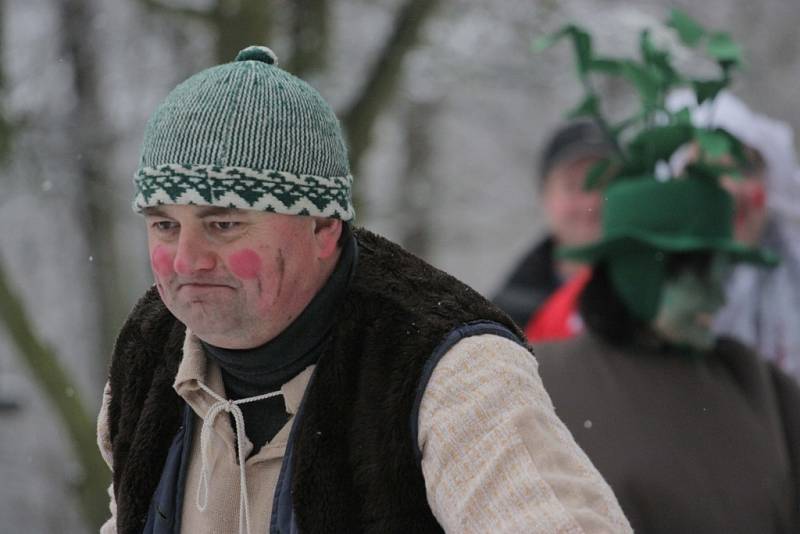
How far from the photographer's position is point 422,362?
1749 millimetres

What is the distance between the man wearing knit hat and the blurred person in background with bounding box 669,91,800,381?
2927 millimetres

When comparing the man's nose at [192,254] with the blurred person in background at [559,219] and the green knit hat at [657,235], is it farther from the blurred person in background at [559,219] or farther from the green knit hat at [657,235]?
the blurred person in background at [559,219]

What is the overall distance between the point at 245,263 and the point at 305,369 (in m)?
A: 0.22

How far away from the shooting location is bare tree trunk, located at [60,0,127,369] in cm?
655

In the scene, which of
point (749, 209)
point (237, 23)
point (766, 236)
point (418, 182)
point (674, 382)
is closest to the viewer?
point (674, 382)

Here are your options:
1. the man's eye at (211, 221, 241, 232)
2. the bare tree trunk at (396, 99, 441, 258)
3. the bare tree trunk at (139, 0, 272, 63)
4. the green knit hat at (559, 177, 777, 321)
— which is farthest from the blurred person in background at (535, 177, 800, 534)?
the bare tree trunk at (396, 99, 441, 258)

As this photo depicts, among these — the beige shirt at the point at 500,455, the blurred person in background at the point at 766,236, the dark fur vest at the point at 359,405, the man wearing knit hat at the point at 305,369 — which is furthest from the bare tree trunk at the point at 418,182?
the beige shirt at the point at 500,455

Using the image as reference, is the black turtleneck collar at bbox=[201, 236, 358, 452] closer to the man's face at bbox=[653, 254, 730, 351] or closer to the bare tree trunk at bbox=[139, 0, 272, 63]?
the man's face at bbox=[653, 254, 730, 351]

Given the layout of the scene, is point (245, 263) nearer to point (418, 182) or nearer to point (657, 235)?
point (657, 235)

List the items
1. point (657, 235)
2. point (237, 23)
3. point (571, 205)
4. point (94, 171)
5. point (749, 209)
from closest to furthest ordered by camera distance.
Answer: point (657, 235), point (749, 209), point (571, 205), point (237, 23), point (94, 171)

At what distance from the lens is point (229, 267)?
69.7 inches

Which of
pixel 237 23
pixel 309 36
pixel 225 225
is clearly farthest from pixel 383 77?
pixel 225 225

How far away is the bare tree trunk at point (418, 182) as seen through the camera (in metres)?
11.6

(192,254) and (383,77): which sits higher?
(192,254)
